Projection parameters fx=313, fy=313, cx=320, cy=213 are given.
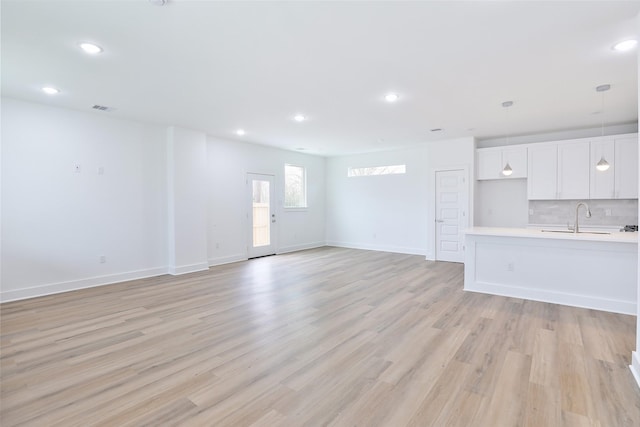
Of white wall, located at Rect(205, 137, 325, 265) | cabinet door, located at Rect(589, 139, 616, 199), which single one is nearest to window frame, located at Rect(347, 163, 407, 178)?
white wall, located at Rect(205, 137, 325, 265)

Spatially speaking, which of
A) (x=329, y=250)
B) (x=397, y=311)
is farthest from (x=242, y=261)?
(x=397, y=311)

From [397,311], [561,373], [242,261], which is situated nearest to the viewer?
[561,373]

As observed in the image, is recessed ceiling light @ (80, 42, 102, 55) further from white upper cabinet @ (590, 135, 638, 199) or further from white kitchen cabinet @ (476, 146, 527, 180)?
white upper cabinet @ (590, 135, 638, 199)

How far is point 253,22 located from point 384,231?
261 inches

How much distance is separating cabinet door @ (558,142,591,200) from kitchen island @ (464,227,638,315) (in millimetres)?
2078

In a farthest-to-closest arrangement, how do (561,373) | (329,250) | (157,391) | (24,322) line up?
(329,250), (24,322), (561,373), (157,391)

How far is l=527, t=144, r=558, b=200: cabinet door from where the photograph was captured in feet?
19.7

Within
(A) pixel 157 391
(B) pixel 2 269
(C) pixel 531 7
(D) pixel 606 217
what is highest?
(C) pixel 531 7

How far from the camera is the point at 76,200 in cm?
486

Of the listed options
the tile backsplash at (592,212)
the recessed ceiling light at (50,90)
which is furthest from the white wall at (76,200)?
the tile backsplash at (592,212)

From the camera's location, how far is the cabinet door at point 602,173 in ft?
18.1

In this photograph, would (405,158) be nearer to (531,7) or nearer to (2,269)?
(531,7)

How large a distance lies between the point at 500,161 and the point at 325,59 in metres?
5.08

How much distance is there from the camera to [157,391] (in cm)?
220
